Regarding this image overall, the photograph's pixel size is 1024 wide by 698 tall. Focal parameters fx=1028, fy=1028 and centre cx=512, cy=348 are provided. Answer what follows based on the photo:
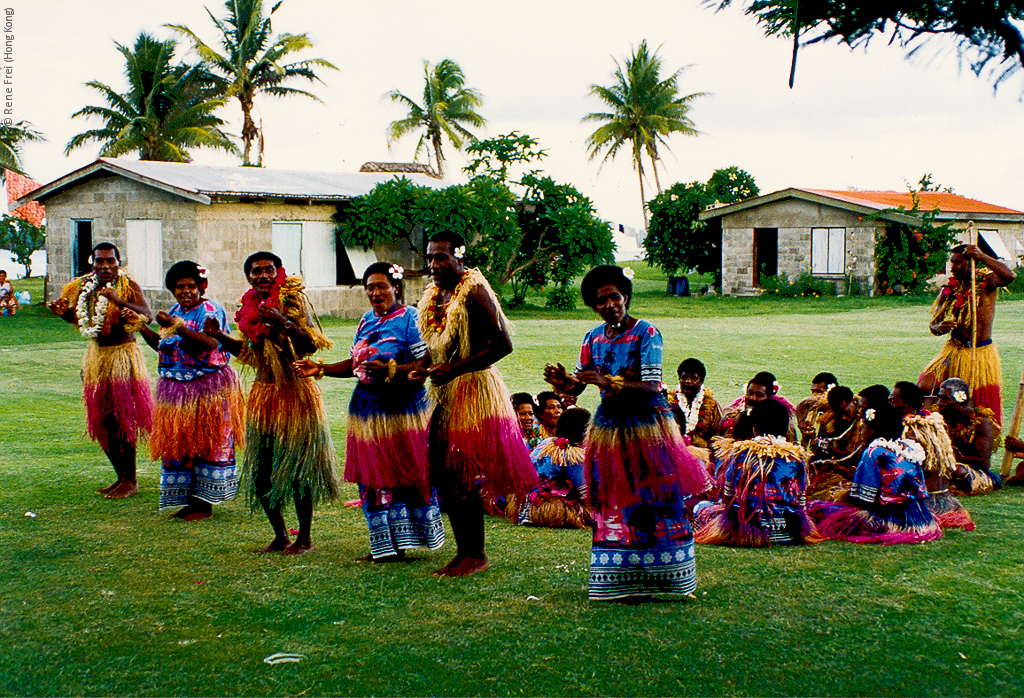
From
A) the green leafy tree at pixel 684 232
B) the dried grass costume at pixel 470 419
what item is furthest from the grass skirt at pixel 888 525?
the green leafy tree at pixel 684 232

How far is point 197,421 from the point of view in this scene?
20.8ft

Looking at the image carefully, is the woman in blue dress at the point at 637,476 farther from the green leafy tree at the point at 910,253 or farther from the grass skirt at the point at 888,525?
the green leafy tree at the point at 910,253

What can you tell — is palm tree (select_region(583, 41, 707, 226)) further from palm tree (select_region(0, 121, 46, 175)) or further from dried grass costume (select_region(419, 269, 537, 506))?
dried grass costume (select_region(419, 269, 537, 506))

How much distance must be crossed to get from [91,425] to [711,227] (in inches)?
1096

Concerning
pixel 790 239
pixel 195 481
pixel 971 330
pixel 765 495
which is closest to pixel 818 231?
pixel 790 239

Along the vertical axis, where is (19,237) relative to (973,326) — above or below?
above

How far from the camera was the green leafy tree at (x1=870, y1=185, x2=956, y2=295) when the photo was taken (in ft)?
91.0

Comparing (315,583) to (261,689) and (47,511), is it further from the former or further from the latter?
(47,511)

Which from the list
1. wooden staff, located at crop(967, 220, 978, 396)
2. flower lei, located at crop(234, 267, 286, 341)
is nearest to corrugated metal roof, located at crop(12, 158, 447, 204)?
flower lei, located at crop(234, 267, 286, 341)

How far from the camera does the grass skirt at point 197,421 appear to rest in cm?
634

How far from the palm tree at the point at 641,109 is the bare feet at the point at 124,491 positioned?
140ft

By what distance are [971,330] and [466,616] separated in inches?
201

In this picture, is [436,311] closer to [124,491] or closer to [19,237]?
[124,491]

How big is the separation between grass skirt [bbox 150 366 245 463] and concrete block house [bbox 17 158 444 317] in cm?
1506
